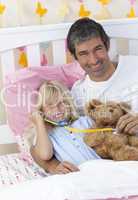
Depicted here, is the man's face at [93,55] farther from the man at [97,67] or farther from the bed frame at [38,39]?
the bed frame at [38,39]

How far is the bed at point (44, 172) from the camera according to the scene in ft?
3.59

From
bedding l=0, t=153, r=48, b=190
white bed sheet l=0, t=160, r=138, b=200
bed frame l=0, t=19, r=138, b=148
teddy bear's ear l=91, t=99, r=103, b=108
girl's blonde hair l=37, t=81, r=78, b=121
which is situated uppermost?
bed frame l=0, t=19, r=138, b=148

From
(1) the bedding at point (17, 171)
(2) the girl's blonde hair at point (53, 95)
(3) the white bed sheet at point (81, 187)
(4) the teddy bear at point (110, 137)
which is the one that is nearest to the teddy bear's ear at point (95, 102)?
(4) the teddy bear at point (110, 137)

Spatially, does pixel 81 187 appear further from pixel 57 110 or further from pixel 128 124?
pixel 57 110

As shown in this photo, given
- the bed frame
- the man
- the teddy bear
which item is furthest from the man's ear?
the bed frame

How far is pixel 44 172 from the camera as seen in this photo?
5.30ft

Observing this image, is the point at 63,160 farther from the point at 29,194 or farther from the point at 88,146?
the point at 29,194

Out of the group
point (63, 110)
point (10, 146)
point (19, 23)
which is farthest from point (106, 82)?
point (10, 146)

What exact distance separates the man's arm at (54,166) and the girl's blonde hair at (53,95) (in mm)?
183

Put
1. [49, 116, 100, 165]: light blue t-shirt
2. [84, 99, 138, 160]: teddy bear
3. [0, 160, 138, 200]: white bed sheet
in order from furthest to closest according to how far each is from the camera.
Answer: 1. [49, 116, 100, 165]: light blue t-shirt
2. [84, 99, 138, 160]: teddy bear
3. [0, 160, 138, 200]: white bed sheet

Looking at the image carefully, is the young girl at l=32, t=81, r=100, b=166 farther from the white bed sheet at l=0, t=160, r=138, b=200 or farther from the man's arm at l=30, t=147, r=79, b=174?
the white bed sheet at l=0, t=160, r=138, b=200

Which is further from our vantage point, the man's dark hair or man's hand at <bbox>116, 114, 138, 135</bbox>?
the man's dark hair

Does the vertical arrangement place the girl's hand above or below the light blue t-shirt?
above

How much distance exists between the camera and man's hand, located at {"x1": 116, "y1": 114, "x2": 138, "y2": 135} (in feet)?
4.65
